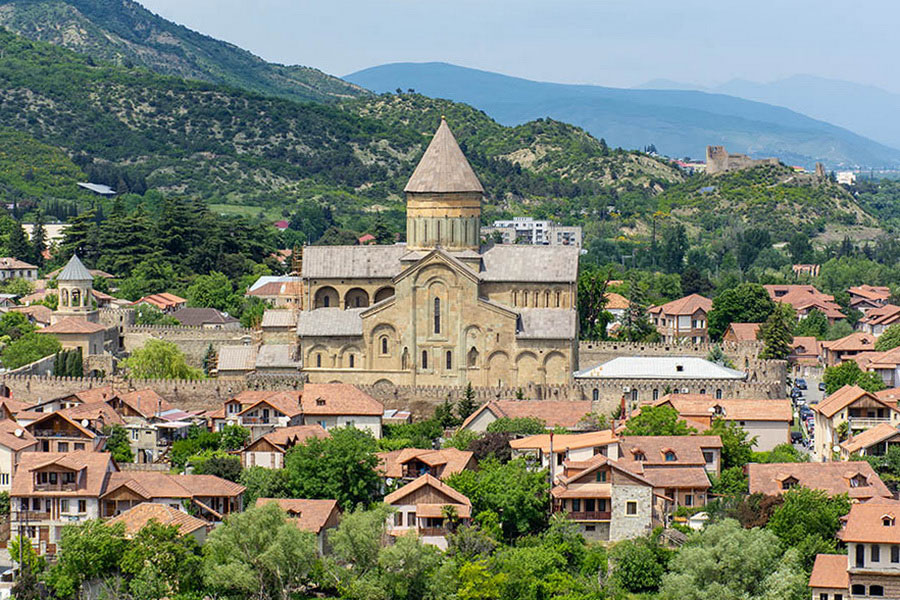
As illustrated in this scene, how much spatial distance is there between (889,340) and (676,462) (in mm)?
35342

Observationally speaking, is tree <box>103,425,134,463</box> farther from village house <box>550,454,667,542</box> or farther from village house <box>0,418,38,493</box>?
village house <box>550,454,667,542</box>

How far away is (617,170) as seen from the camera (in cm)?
19675

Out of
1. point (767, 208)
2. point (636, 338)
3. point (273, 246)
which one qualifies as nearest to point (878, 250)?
point (767, 208)

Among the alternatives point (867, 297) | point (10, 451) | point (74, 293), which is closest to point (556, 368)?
point (10, 451)

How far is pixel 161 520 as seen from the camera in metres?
47.8

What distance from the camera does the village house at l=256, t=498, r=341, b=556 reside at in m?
48.8

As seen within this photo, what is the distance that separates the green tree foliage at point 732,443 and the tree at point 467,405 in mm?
9871

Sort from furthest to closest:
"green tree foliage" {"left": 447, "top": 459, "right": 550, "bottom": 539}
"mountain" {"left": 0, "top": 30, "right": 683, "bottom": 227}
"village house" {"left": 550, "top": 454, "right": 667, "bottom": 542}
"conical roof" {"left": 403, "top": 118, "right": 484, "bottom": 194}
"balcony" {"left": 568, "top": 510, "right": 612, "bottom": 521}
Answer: "mountain" {"left": 0, "top": 30, "right": 683, "bottom": 227}
"conical roof" {"left": 403, "top": 118, "right": 484, "bottom": 194}
"balcony" {"left": 568, "top": 510, "right": 612, "bottom": 521}
"village house" {"left": 550, "top": 454, "right": 667, "bottom": 542}
"green tree foliage" {"left": 447, "top": 459, "right": 550, "bottom": 539}

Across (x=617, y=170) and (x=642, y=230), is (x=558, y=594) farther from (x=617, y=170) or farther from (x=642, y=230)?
(x=617, y=170)

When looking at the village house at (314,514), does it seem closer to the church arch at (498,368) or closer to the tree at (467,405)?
the tree at (467,405)

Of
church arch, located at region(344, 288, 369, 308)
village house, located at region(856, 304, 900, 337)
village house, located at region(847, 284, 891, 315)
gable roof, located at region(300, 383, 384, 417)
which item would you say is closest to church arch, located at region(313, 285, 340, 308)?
church arch, located at region(344, 288, 369, 308)

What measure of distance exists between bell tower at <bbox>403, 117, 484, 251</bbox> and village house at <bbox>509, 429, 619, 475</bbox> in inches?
618

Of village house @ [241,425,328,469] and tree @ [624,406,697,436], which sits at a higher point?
tree @ [624,406,697,436]

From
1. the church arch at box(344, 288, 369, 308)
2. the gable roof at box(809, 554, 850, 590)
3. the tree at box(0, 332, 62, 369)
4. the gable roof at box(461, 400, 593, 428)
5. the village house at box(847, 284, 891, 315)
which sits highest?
the village house at box(847, 284, 891, 315)
